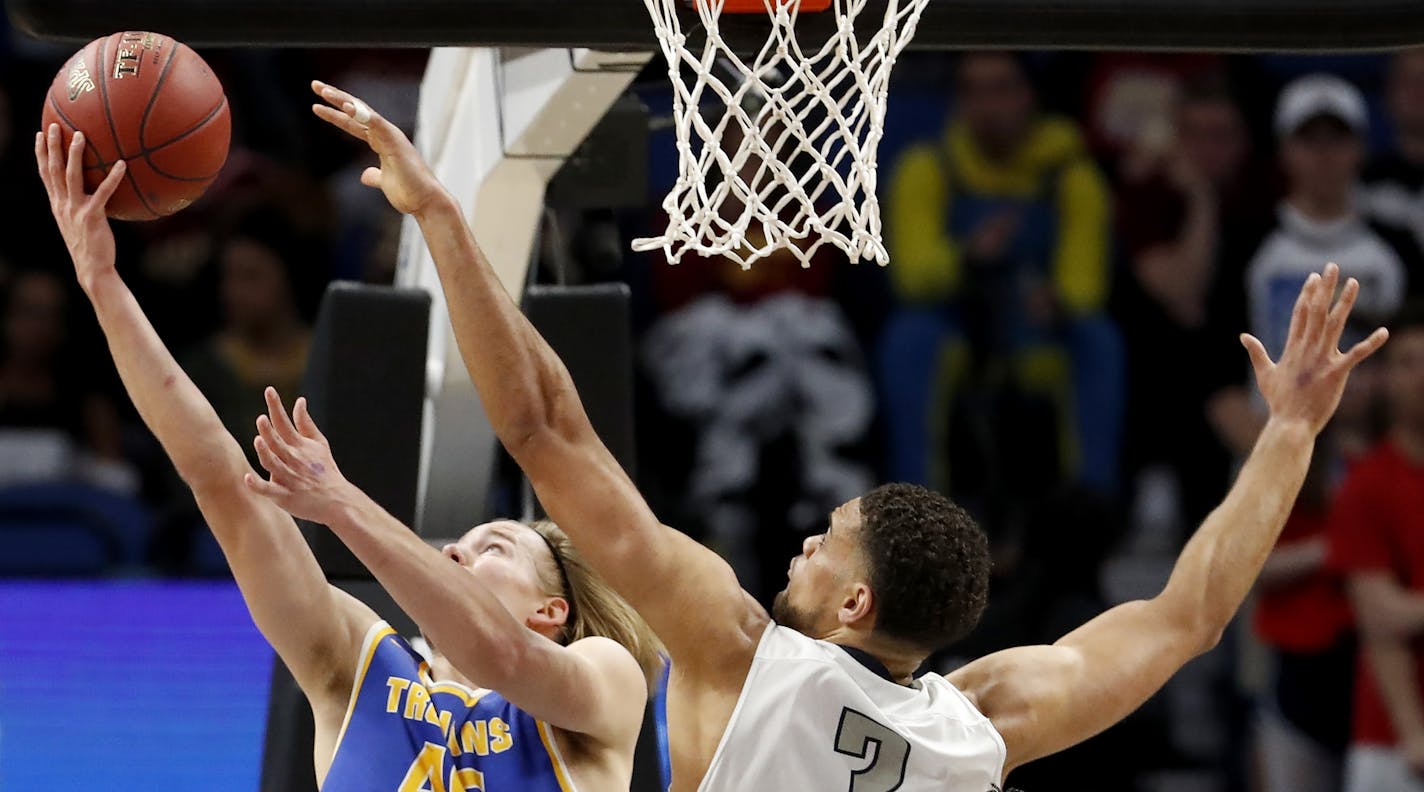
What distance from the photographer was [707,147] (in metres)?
3.26

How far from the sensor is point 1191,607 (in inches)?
129

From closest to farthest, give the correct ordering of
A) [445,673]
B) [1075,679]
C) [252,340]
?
1. [1075,679]
2. [445,673]
3. [252,340]

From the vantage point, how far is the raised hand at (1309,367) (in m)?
3.34

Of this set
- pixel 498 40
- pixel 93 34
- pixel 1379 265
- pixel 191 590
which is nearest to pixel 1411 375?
pixel 1379 265

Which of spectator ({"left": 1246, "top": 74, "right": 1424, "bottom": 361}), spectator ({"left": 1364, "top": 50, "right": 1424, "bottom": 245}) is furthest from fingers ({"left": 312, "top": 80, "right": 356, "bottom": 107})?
spectator ({"left": 1364, "top": 50, "right": 1424, "bottom": 245})

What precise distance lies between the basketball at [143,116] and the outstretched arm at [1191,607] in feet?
5.26

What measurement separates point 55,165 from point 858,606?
59.7 inches

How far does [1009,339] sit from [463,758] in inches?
188

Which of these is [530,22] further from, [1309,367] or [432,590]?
[1309,367]

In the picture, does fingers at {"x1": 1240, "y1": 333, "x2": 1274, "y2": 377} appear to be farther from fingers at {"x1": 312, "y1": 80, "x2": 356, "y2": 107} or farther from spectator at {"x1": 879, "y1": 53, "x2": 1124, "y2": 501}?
spectator at {"x1": 879, "y1": 53, "x2": 1124, "y2": 501}

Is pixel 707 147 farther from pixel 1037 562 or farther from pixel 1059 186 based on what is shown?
pixel 1059 186

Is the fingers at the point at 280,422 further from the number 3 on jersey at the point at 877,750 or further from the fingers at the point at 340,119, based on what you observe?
the number 3 on jersey at the point at 877,750

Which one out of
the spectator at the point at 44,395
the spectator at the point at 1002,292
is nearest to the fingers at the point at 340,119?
the spectator at the point at 1002,292

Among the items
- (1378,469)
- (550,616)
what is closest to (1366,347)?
(550,616)
